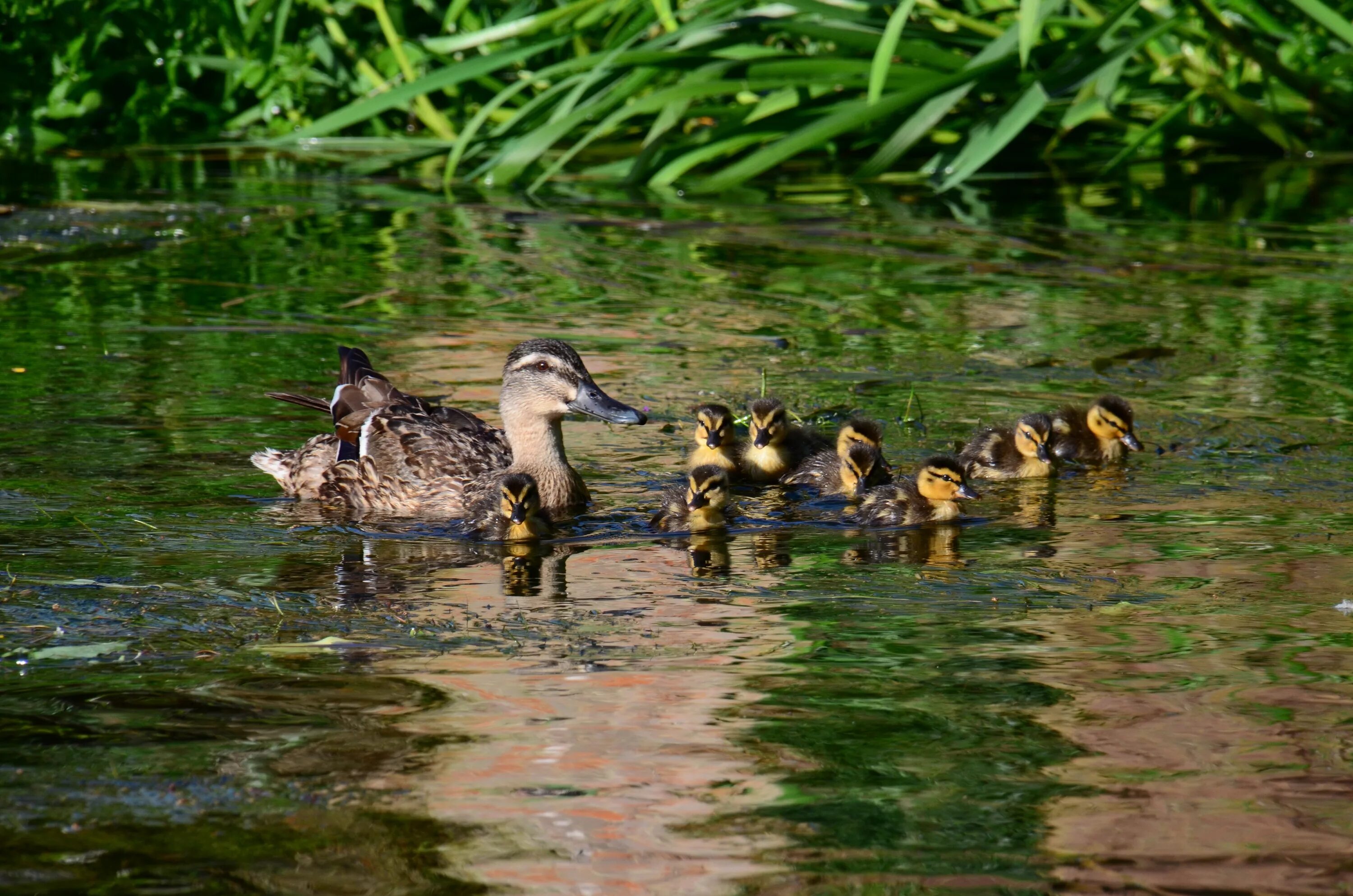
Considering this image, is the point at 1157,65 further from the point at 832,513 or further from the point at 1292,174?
the point at 832,513

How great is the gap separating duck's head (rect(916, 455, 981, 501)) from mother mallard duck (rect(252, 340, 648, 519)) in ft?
2.95

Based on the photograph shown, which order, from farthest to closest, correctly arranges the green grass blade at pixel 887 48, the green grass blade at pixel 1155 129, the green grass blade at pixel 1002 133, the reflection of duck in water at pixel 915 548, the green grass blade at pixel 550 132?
the green grass blade at pixel 1155 129 < the green grass blade at pixel 550 132 < the green grass blade at pixel 1002 133 < the green grass blade at pixel 887 48 < the reflection of duck in water at pixel 915 548

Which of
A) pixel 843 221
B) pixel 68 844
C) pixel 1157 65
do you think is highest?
pixel 1157 65

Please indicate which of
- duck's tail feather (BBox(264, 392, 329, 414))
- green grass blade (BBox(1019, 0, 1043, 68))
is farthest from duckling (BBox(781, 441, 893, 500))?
green grass blade (BBox(1019, 0, 1043, 68))

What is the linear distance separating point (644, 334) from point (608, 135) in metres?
5.79

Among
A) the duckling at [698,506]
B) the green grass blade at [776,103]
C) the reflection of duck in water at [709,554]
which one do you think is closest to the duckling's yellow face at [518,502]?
Answer: the duckling at [698,506]

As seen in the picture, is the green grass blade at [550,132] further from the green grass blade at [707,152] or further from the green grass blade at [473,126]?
the green grass blade at [707,152]

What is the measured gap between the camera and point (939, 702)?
3.80 meters

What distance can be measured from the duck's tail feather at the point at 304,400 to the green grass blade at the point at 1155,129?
5984 mm

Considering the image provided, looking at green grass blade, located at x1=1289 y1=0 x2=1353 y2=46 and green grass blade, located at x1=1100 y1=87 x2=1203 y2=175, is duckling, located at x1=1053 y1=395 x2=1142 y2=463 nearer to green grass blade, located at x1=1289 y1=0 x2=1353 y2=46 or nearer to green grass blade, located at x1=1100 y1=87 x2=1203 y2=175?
green grass blade, located at x1=1100 y1=87 x2=1203 y2=175

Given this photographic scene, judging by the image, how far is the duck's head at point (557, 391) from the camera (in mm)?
5871

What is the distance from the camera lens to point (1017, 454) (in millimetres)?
5988

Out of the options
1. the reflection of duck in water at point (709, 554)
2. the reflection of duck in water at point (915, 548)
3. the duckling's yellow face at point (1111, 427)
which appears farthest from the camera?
the duckling's yellow face at point (1111, 427)

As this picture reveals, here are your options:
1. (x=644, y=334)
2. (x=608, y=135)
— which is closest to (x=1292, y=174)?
(x=608, y=135)
